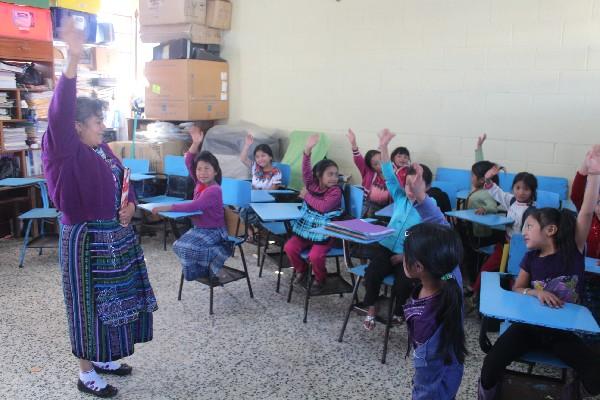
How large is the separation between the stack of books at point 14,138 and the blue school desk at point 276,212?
291 centimetres

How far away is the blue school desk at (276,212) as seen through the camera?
3443mm

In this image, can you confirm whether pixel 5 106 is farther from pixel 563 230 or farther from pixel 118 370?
pixel 563 230

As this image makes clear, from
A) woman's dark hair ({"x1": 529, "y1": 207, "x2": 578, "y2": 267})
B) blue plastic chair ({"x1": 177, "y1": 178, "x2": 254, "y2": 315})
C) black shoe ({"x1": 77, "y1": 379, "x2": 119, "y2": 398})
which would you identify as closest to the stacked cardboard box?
blue plastic chair ({"x1": 177, "y1": 178, "x2": 254, "y2": 315})

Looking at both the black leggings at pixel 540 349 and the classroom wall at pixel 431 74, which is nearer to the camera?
the black leggings at pixel 540 349

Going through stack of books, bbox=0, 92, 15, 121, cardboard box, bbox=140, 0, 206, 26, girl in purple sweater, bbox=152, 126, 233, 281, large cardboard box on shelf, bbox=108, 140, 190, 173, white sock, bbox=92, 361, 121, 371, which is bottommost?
white sock, bbox=92, 361, 121, 371

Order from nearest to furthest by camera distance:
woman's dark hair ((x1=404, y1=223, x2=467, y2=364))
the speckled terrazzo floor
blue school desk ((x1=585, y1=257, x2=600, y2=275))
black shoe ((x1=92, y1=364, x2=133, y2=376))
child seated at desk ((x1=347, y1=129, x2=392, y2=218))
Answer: woman's dark hair ((x1=404, y1=223, x2=467, y2=364)), blue school desk ((x1=585, y1=257, x2=600, y2=275)), the speckled terrazzo floor, black shoe ((x1=92, y1=364, x2=133, y2=376)), child seated at desk ((x1=347, y1=129, x2=392, y2=218))

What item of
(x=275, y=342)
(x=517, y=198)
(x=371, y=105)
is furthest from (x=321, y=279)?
(x=371, y=105)

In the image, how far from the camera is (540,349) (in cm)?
223

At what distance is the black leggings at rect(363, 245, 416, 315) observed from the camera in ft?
9.80

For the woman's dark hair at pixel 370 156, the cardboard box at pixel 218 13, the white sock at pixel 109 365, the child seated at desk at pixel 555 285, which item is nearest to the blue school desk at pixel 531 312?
the child seated at desk at pixel 555 285

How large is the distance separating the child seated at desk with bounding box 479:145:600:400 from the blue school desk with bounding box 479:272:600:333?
6 cm

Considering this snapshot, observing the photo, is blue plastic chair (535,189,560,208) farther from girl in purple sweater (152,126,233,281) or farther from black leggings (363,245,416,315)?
girl in purple sweater (152,126,233,281)

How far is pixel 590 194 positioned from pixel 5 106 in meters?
5.11

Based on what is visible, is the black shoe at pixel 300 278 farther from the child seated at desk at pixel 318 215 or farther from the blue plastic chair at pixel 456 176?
the blue plastic chair at pixel 456 176
